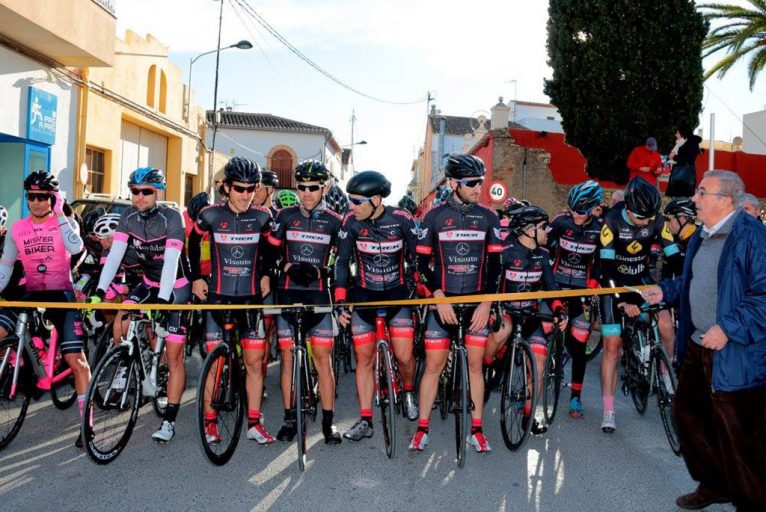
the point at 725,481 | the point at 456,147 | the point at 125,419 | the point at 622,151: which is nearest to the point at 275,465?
A: the point at 125,419

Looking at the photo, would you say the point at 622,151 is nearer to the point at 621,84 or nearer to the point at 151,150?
the point at 621,84

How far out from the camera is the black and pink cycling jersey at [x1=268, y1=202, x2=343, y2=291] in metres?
5.86

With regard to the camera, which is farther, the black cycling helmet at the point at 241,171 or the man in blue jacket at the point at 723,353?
the black cycling helmet at the point at 241,171

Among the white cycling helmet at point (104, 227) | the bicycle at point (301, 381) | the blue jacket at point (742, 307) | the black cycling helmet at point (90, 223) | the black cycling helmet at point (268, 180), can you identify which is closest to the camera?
the blue jacket at point (742, 307)

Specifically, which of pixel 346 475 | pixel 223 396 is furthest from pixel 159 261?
pixel 346 475

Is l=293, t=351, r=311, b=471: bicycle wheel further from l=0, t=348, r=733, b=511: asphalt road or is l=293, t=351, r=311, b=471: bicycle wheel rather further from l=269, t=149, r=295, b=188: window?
l=269, t=149, r=295, b=188: window

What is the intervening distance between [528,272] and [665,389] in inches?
61.4

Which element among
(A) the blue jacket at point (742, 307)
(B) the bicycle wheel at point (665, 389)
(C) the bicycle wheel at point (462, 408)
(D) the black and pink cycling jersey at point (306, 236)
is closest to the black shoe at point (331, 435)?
(C) the bicycle wheel at point (462, 408)

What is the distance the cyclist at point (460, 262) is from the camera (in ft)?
17.9

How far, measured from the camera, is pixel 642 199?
620 centimetres

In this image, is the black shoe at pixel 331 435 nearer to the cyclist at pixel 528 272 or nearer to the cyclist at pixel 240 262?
the cyclist at pixel 240 262

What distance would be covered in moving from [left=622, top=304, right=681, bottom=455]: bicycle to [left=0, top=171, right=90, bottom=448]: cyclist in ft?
15.4

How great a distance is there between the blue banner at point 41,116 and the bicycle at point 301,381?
40.2 feet

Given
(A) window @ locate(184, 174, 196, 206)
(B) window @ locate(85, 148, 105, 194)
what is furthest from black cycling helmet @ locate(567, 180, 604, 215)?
(A) window @ locate(184, 174, 196, 206)
